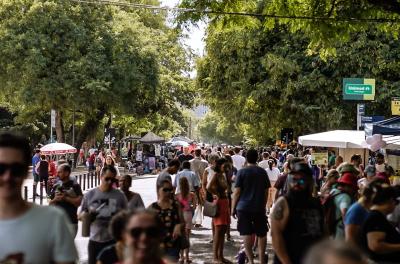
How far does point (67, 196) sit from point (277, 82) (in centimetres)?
2525

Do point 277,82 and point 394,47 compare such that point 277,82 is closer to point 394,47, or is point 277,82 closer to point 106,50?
point 394,47

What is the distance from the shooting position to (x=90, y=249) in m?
8.13

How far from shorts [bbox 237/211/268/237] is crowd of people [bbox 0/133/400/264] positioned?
0.01m

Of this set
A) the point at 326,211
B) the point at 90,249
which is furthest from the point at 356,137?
the point at 90,249

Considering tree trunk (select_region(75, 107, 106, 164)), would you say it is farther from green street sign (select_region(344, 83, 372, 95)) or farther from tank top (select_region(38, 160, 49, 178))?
tank top (select_region(38, 160, 49, 178))

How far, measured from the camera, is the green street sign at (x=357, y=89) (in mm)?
26438

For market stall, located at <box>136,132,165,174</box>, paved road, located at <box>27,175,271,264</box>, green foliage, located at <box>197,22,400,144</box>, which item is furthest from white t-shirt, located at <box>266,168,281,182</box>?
market stall, located at <box>136,132,165,174</box>

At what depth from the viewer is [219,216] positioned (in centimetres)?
1147

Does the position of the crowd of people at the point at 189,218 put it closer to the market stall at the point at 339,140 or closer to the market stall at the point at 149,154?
the market stall at the point at 339,140

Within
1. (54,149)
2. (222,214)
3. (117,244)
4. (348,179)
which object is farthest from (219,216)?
(54,149)

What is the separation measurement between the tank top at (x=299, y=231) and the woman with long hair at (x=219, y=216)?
5219 mm

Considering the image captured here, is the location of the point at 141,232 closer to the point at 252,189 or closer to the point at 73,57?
the point at 252,189

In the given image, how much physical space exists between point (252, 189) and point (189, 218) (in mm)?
1758

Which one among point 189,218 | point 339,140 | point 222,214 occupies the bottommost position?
→ point 189,218
